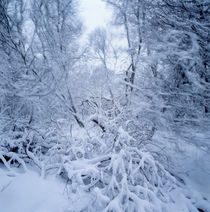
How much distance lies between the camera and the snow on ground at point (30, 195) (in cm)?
216

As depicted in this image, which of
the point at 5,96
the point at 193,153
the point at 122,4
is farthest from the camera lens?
the point at 122,4

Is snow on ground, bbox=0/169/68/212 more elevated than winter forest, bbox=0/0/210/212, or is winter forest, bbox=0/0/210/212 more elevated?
winter forest, bbox=0/0/210/212

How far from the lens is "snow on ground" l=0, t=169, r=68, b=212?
2158 millimetres

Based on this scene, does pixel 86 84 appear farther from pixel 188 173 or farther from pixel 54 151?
pixel 188 173

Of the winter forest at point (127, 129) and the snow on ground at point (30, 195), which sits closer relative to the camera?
the snow on ground at point (30, 195)

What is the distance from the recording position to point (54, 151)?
3.47 m

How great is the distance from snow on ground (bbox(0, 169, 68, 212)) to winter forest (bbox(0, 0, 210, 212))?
0.05 ft

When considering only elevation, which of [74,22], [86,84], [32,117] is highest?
[74,22]

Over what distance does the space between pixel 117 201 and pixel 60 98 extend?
14.6 feet

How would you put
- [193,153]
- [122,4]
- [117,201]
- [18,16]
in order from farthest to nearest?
[122,4] < [18,16] < [193,153] < [117,201]

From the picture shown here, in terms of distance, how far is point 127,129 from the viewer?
12.1 feet

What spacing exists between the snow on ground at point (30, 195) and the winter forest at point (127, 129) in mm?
15

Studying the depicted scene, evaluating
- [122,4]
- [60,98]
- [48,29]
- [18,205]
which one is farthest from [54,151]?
[122,4]

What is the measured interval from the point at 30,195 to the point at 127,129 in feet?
7.80
